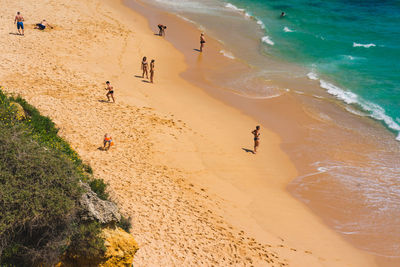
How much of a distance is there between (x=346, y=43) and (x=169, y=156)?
2607cm

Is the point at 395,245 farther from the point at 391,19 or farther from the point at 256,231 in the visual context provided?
the point at 391,19

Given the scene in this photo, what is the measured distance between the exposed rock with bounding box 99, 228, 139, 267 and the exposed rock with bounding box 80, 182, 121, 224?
0.98ft

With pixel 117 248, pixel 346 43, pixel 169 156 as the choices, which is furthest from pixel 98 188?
pixel 346 43

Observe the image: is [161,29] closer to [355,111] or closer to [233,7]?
[233,7]

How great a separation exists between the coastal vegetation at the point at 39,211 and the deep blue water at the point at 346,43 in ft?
62.3

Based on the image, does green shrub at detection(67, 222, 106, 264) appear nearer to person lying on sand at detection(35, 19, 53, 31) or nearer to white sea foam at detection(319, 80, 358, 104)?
white sea foam at detection(319, 80, 358, 104)

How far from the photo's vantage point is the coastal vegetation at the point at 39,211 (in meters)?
7.75

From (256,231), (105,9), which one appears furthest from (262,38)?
(256,231)

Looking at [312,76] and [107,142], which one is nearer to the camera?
[107,142]

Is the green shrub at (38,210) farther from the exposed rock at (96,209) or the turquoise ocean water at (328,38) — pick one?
the turquoise ocean water at (328,38)

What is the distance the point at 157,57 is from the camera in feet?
88.9

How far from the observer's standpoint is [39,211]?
791 centimetres

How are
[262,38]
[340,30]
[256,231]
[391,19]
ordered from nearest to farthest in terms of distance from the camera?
[256,231] → [262,38] → [340,30] → [391,19]

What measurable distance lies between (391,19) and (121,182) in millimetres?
39679
